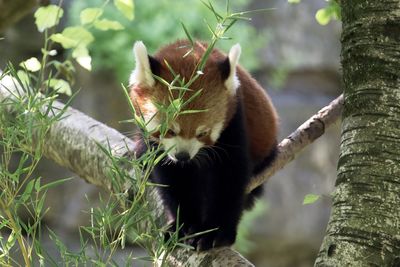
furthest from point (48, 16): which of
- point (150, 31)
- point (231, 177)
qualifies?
point (150, 31)

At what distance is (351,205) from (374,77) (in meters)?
0.27

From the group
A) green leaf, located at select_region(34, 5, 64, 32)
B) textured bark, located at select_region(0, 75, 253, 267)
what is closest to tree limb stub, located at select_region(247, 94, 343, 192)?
textured bark, located at select_region(0, 75, 253, 267)

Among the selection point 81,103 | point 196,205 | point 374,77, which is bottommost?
point 81,103

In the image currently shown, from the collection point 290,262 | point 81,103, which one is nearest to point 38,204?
point 81,103

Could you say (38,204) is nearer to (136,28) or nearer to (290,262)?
(136,28)

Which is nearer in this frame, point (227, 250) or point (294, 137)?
point (227, 250)

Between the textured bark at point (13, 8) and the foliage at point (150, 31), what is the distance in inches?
108

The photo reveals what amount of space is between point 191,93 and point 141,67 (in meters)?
0.18

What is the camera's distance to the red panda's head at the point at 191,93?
2.02 meters

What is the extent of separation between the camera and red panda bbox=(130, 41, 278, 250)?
2.03 metres

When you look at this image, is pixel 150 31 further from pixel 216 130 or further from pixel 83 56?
pixel 83 56

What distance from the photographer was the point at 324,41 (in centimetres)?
654

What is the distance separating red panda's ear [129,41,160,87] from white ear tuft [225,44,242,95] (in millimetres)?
231

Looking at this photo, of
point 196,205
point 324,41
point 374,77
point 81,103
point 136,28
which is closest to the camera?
point 374,77
